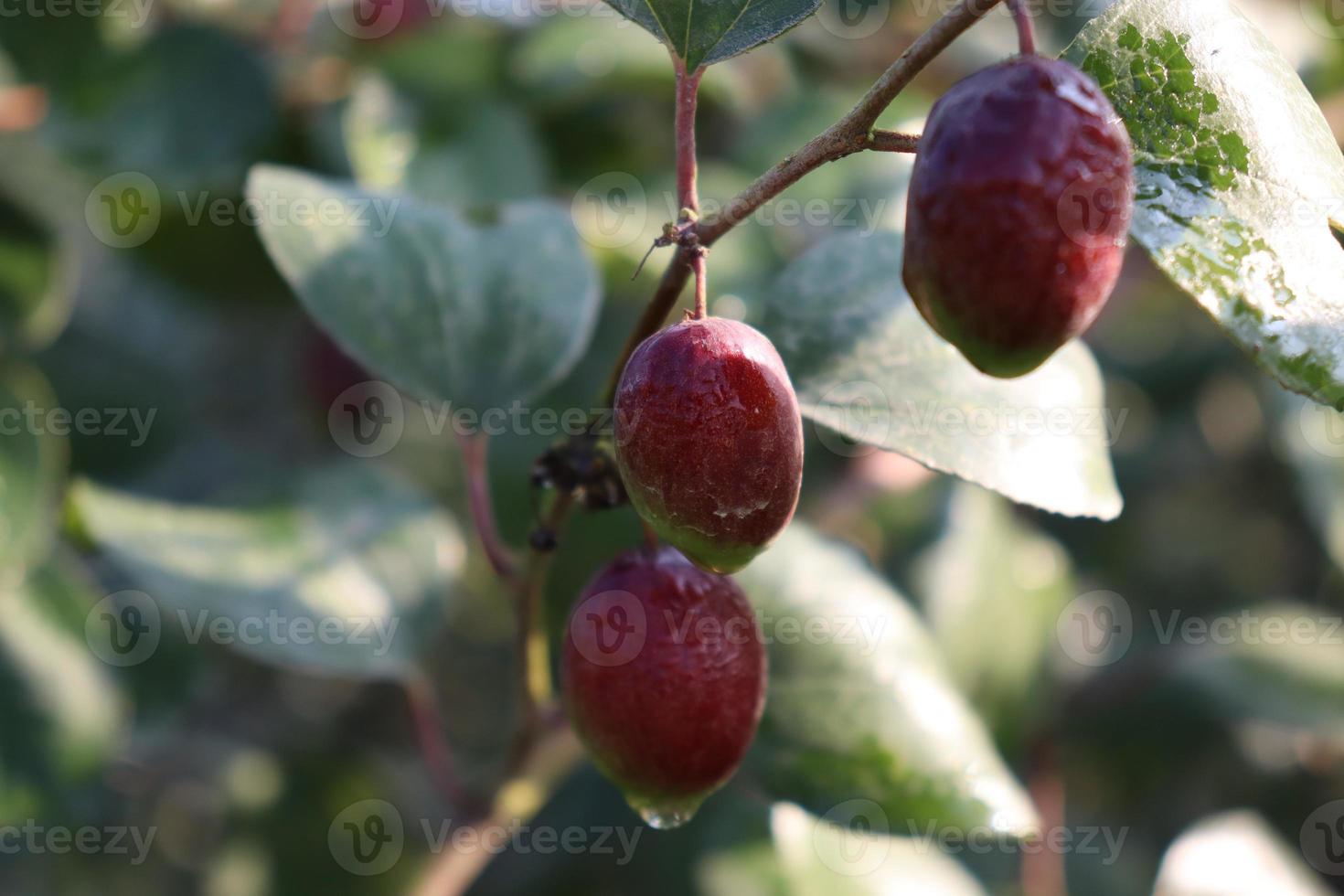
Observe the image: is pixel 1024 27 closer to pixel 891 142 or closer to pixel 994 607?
pixel 891 142

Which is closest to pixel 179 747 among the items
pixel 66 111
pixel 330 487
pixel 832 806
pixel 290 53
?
pixel 330 487

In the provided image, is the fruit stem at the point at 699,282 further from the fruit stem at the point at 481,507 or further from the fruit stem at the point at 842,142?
the fruit stem at the point at 481,507

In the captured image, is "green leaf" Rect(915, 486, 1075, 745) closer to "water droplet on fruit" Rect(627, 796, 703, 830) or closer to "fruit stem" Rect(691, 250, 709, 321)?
"water droplet on fruit" Rect(627, 796, 703, 830)

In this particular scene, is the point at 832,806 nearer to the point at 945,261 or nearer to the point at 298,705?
the point at 945,261

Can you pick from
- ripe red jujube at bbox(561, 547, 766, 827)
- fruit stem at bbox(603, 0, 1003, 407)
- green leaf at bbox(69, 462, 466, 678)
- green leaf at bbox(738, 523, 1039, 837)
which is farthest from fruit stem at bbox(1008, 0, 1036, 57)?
green leaf at bbox(69, 462, 466, 678)

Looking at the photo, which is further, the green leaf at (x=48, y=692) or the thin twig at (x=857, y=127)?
the green leaf at (x=48, y=692)

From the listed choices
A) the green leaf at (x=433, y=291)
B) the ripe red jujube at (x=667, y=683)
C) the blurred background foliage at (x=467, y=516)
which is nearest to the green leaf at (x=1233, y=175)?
the ripe red jujube at (x=667, y=683)
